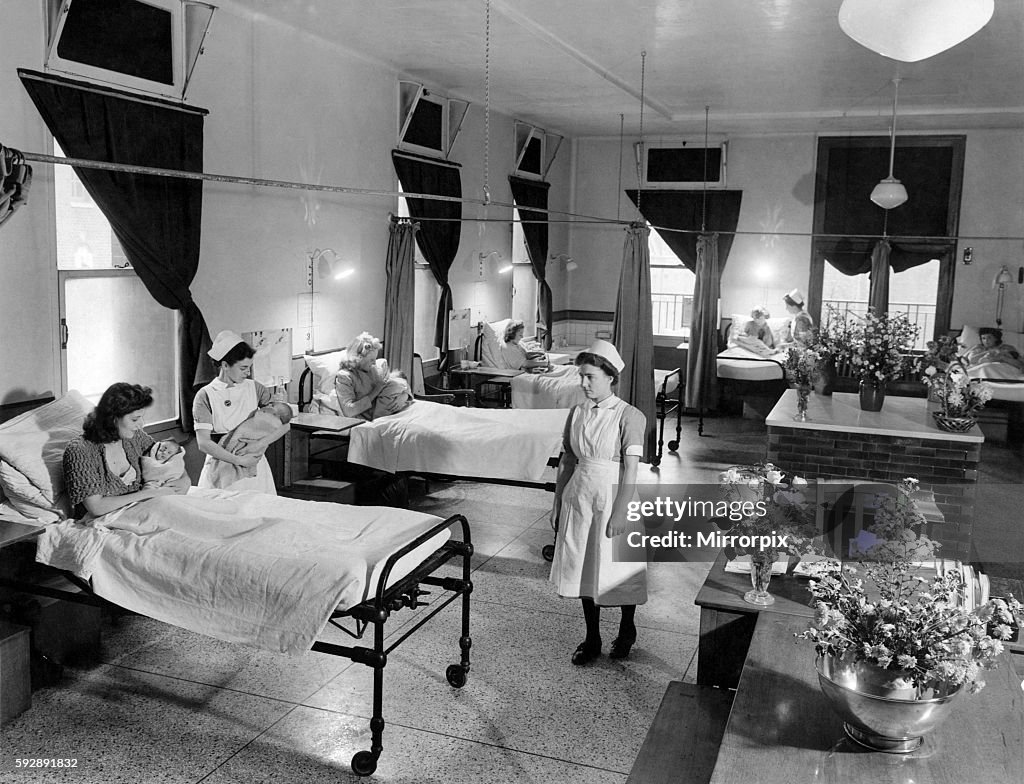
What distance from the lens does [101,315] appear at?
6098mm

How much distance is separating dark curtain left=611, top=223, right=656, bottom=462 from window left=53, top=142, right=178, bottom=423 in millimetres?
3657

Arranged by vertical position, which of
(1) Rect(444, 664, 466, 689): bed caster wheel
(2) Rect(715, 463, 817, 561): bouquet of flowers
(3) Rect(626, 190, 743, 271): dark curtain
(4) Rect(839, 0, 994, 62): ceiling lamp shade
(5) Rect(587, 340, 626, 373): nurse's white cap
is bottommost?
(1) Rect(444, 664, 466, 689): bed caster wheel

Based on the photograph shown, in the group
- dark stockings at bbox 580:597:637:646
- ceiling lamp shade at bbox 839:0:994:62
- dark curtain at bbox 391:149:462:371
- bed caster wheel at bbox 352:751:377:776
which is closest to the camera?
ceiling lamp shade at bbox 839:0:994:62

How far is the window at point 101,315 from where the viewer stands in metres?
5.78

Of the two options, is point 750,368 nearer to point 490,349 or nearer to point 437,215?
point 490,349

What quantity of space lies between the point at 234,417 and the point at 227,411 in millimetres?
71

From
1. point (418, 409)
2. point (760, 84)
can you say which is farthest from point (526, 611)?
point (760, 84)

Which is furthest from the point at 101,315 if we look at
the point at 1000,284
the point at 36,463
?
the point at 1000,284

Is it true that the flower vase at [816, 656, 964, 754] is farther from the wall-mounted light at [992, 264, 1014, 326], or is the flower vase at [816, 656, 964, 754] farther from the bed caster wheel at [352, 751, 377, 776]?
the wall-mounted light at [992, 264, 1014, 326]

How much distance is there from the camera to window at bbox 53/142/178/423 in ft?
19.0

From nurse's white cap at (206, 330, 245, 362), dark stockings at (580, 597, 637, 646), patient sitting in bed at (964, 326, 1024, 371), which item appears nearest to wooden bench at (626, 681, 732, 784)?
dark stockings at (580, 597, 637, 646)

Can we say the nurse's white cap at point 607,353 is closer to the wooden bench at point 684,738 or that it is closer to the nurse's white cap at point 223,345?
the wooden bench at point 684,738

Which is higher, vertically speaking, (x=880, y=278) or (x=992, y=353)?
(x=880, y=278)

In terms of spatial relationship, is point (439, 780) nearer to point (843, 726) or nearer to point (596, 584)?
point (596, 584)
